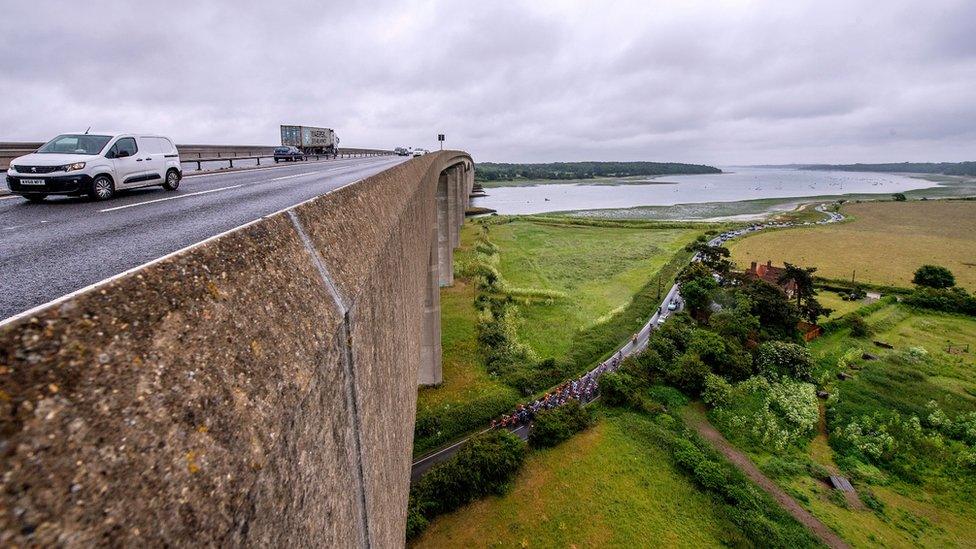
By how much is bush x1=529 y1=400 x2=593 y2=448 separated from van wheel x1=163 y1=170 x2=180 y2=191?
18.2m

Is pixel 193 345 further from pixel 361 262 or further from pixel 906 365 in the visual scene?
pixel 906 365

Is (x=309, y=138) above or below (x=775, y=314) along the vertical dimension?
above

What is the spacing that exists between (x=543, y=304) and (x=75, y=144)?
1341 inches

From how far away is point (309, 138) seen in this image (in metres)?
52.4

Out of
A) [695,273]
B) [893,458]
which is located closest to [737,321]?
[695,273]

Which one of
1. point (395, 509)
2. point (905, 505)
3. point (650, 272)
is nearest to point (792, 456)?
point (905, 505)

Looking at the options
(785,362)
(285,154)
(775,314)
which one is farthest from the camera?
(285,154)

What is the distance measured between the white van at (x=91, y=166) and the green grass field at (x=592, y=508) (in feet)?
50.6

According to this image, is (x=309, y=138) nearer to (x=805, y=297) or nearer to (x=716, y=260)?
(x=716, y=260)

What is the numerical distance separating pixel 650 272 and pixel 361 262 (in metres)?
55.1

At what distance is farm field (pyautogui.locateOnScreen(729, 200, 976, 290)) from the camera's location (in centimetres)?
5712

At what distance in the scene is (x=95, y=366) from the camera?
4.99ft

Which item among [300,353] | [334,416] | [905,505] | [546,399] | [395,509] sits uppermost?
[300,353]

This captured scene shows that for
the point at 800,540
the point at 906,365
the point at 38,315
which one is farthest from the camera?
the point at 906,365
